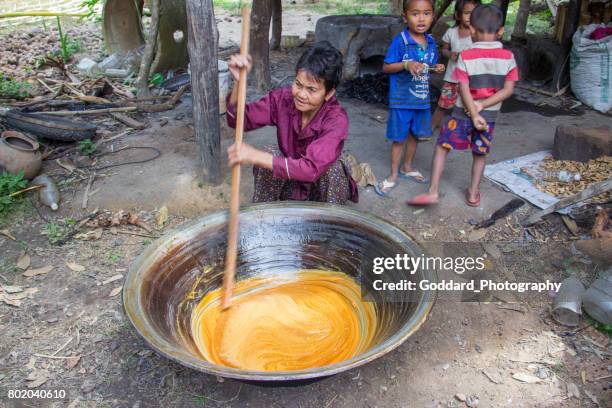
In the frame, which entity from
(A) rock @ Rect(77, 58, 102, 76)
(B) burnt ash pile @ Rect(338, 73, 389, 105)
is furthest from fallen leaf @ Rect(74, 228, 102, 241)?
(A) rock @ Rect(77, 58, 102, 76)

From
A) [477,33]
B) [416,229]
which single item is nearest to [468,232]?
[416,229]

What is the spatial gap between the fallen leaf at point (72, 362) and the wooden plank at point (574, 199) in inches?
117

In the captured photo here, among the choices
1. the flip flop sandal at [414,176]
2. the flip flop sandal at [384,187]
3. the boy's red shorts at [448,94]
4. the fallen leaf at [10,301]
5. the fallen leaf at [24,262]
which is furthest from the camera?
the boy's red shorts at [448,94]

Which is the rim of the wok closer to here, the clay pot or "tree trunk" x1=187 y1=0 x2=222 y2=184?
"tree trunk" x1=187 y1=0 x2=222 y2=184

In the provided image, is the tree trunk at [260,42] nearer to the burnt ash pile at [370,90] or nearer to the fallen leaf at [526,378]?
the burnt ash pile at [370,90]

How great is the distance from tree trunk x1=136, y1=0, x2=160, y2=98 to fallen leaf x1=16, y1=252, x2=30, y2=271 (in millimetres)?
2884

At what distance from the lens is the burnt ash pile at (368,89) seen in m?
5.80

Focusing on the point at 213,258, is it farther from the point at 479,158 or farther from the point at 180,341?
the point at 479,158

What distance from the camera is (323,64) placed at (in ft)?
7.54

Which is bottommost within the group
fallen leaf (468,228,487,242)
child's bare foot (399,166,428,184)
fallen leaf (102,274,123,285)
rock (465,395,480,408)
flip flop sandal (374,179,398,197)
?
fallen leaf (102,274,123,285)

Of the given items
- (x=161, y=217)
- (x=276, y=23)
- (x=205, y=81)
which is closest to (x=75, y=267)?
(x=161, y=217)

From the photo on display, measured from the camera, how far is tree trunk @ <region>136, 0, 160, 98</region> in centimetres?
528

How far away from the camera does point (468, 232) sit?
349 centimetres

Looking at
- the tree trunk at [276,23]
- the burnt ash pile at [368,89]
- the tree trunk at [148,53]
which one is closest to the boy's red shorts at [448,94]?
the burnt ash pile at [368,89]
